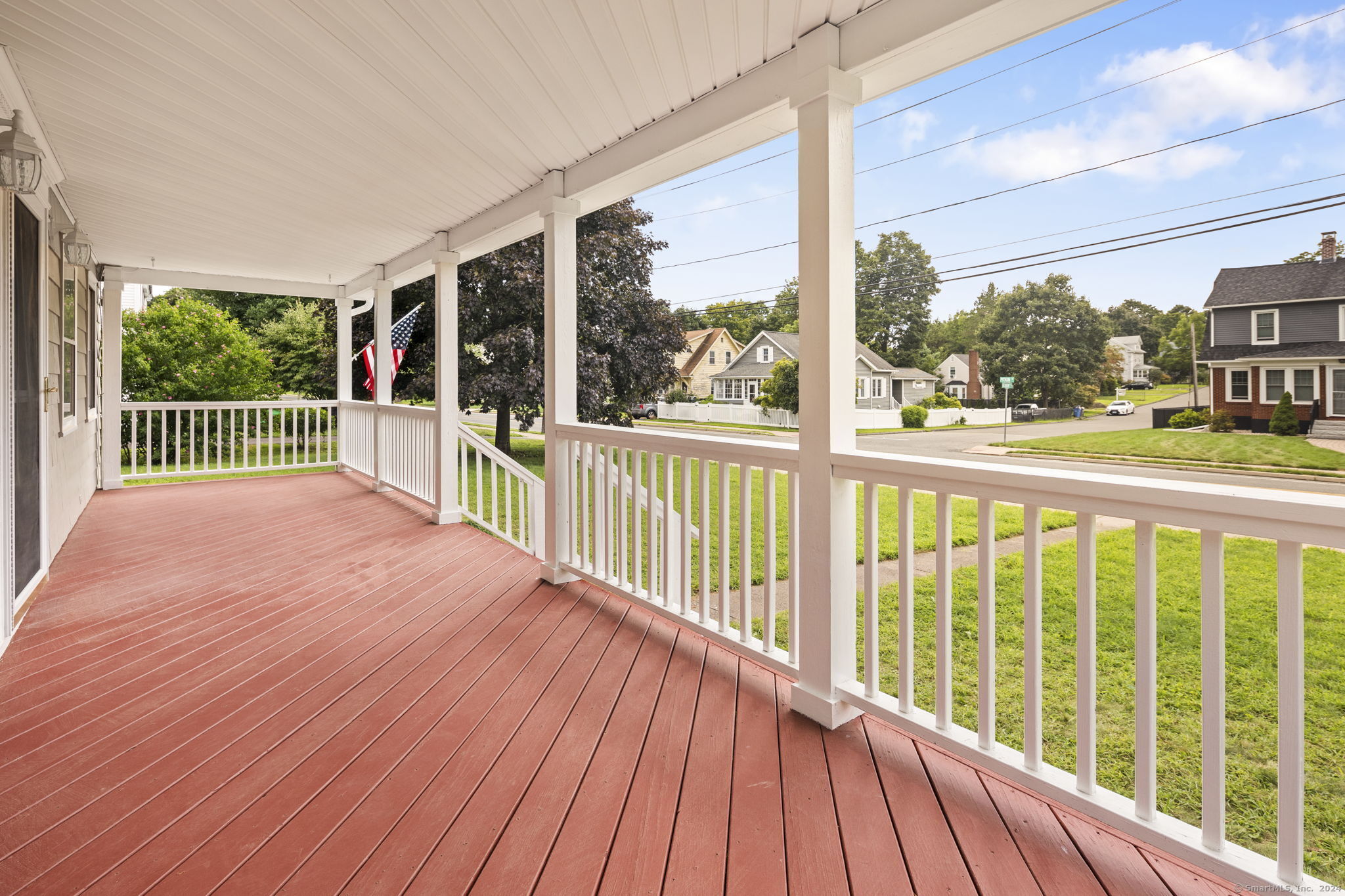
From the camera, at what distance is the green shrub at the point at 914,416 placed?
208 cm

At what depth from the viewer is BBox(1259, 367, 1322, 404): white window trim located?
1.33 metres

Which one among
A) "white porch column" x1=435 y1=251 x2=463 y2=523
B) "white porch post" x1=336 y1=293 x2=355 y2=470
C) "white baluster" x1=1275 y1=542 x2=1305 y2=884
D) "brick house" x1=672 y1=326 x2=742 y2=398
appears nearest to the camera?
"white baluster" x1=1275 y1=542 x2=1305 y2=884

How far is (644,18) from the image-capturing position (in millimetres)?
2082

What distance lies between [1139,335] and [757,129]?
1612 millimetres

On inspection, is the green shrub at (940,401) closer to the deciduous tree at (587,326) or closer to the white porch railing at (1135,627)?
the white porch railing at (1135,627)

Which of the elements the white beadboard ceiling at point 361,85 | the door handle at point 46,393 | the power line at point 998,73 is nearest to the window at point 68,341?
the door handle at point 46,393

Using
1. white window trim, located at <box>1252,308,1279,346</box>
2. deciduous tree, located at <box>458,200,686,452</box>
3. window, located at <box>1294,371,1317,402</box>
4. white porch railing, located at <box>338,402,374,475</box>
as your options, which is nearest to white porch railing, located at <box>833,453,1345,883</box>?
window, located at <box>1294,371,1317,402</box>

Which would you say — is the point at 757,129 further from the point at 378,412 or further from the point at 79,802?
the point at 378,412

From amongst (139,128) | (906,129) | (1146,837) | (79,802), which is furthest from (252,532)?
(1146,837)

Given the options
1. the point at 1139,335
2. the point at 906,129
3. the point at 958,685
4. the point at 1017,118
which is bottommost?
the point at 958,685

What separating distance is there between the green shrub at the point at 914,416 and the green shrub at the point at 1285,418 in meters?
0.83

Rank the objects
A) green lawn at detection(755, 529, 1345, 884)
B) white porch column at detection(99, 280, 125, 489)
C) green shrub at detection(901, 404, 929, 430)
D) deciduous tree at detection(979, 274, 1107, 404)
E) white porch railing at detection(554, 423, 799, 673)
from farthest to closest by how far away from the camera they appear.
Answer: white porch column at detection(99, 280, 125, 489) → white porch railing at detection(554, 423, 799, 673) → green shrub at detection(901, 404, 929, 430) → green lawn at detection(755, 529, 1345, 884) → deciduous tree at detection(979, 274, 1107, 404)

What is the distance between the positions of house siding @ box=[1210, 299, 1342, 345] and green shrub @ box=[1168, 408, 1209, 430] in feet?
0.52

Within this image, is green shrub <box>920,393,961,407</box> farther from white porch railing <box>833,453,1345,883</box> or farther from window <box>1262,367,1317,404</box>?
window <box>1262,367,1317,404</box>
